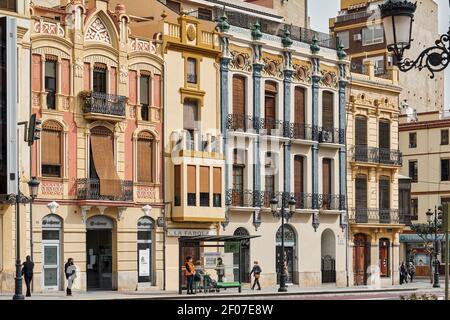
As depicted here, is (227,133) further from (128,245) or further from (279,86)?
(128,245)

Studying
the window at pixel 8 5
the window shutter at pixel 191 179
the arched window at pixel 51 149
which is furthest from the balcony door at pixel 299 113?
the window at pixel 8 5

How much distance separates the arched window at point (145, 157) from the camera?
166 feet

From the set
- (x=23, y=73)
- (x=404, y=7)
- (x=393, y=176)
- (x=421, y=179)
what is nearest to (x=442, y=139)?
(x=421, y=179)

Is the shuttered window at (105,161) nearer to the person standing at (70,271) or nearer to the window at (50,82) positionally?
the window at (50,82)

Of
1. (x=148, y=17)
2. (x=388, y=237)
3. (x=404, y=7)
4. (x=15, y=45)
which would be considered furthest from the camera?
(x=388, y=237)

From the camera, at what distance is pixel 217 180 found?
53.2 metres

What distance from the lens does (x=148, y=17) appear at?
5422cm

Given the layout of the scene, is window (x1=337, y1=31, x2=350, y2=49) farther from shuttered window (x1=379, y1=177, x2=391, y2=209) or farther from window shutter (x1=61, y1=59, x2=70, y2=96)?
window shutter (x1=61, y1=59, x2=70, y2=96)

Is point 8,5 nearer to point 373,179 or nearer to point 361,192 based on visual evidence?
point 361,192

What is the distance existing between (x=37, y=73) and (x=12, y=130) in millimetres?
3188

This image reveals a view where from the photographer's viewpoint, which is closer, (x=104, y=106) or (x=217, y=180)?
(x=104, y=106)

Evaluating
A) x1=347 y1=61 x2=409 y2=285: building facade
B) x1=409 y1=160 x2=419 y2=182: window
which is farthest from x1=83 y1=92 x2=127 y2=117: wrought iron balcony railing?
x1=409 y1=160 x2=419 y2=182: window

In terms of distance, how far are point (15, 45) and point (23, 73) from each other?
148cm

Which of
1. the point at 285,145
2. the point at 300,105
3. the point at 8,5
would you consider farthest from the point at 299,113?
the point at 8,5
